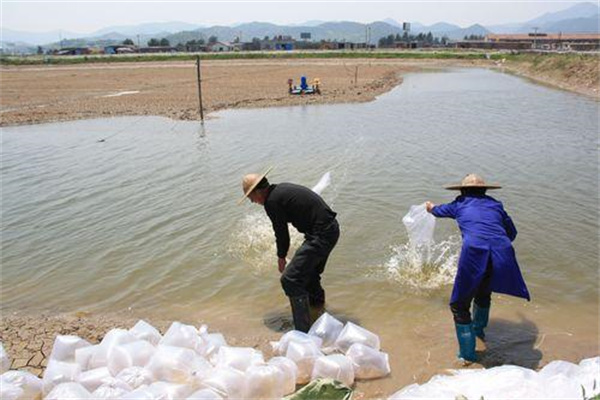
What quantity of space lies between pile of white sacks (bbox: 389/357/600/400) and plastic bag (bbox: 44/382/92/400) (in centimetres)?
209

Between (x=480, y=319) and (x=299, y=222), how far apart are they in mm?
1795

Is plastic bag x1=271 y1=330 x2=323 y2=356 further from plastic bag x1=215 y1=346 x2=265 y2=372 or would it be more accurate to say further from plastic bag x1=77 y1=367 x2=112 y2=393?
plastic bag x1=77 y1=367 x2=112 y2=393

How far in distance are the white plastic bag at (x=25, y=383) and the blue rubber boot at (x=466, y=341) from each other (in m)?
3.25

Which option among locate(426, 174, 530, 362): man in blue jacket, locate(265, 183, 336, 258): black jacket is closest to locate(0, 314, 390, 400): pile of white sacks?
locate(426, 174, 530, 362): man in blue jacket

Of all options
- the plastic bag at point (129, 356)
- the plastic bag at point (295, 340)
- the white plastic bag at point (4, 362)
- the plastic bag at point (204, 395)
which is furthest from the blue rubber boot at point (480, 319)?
the white plastic bag at point (4, 362)

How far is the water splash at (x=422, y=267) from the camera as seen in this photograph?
5840 mm

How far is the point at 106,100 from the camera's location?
2519 cm

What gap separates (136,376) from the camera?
3664 mm

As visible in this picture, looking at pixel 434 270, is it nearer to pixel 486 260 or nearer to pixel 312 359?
pixel 486 260

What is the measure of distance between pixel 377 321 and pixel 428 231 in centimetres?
116

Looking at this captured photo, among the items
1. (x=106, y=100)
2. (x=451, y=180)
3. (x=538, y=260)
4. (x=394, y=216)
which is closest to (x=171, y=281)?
(x=394, y=216)

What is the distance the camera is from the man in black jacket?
4.53m

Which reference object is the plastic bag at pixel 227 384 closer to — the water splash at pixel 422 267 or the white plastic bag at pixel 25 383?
the white plastic bag at pixel 25 383

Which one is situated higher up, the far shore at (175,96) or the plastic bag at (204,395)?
the far shore at (175,96)
